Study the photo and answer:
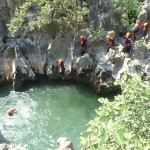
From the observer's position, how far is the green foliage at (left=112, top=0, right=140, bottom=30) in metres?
18.3

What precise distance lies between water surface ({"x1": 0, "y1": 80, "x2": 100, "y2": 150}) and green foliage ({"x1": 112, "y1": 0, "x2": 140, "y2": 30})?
6009 millimetres

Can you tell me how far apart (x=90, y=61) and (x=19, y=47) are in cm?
596

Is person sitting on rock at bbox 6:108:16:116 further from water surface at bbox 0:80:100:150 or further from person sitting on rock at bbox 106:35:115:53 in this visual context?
person sitting on rock at bbox 106:35:115:53

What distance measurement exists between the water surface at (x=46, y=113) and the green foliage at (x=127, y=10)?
601 centimetres

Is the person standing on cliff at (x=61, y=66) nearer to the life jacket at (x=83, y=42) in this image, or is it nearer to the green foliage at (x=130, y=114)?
the life jacket at (x=83, y=42)

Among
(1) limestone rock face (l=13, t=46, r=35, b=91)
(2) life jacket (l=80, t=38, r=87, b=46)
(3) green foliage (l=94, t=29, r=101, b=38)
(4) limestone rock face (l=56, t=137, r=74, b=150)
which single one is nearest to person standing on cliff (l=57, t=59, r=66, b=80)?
(2) life jacket (l=80, t=38, r=87, b=46)

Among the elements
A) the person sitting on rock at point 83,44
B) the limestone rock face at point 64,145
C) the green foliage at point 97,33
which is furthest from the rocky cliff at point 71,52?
the limestone rock face at point 64,145

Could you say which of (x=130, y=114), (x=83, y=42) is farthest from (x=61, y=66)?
(x=130, y=114)

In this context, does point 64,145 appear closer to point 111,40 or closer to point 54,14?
point 111,40

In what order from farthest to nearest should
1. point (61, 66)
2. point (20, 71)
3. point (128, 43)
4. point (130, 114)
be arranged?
point (20, 71), point (61, 66), point (128, 43), point (130, 114)

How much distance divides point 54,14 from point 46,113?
25.7 feet

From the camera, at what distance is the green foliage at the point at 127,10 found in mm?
18344

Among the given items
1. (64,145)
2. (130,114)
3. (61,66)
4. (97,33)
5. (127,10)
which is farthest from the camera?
(127,10)

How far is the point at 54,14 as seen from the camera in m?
18.7
